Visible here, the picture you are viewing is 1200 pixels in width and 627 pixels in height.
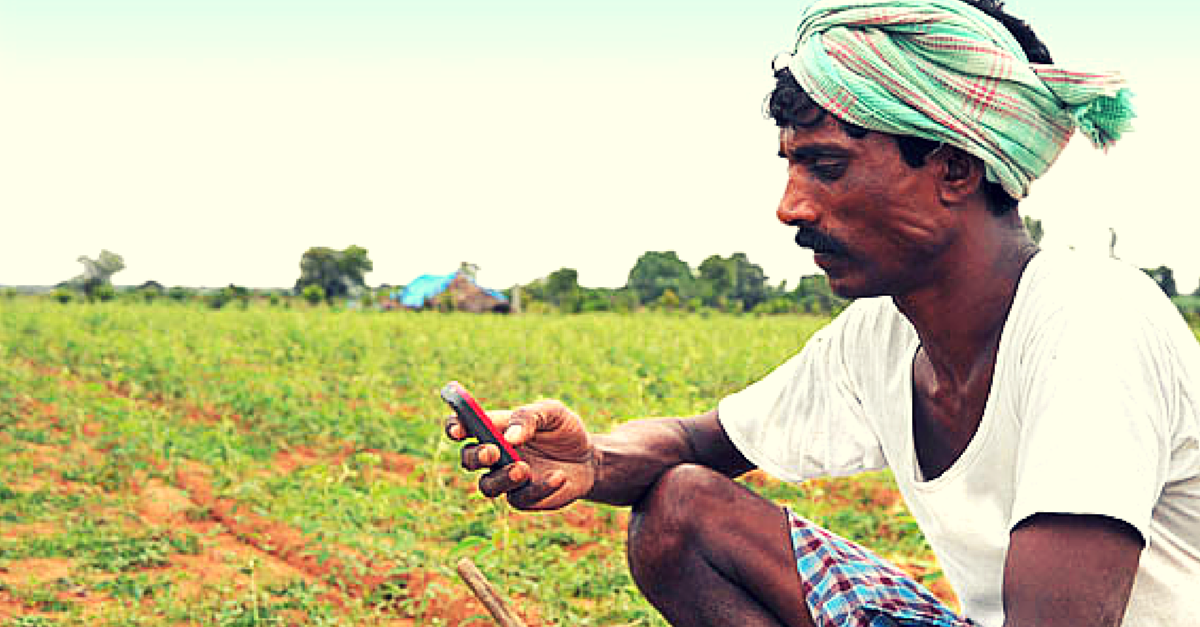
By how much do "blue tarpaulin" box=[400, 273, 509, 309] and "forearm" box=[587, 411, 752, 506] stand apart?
28939 millimetres

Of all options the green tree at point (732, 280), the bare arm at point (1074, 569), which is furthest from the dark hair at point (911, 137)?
the green tree at point (732, 280)

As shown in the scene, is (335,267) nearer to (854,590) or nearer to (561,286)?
(561,286)

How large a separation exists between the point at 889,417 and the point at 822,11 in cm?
63

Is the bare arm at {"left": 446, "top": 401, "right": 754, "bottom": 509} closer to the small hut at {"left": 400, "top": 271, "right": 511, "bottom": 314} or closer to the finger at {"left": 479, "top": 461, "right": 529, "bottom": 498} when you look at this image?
the finger at {"left": 479, "top": 461, "right": 529, "bottom": 498}

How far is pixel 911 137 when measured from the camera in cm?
148

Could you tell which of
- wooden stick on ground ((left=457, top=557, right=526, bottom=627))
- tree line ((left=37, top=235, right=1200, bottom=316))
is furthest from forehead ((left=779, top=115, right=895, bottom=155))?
tree line ((left=37, top=235, right=1200, bottom=316))

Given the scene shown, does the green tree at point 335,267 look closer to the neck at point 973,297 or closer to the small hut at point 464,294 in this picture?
the small hut at point 464,294

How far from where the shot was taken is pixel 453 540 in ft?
12.6

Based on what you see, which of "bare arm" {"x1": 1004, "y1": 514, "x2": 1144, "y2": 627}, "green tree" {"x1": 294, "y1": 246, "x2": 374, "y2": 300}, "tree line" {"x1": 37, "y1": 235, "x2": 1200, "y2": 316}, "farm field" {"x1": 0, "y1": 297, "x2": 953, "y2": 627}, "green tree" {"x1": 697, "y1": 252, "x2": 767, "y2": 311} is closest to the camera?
"bare arm" {"x1": 1004, "y1": 514, "x2": 1144, "y2": 627}

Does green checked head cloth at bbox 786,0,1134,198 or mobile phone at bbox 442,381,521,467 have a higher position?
green checked head cloth at bbox 786,0,1134,198

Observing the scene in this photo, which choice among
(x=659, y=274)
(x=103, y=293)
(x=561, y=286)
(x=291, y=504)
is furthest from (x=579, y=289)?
(x=291, y=504)

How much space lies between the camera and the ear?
4.88ft

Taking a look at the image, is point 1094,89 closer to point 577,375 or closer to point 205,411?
point 205,411

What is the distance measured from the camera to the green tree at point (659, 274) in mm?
37247
